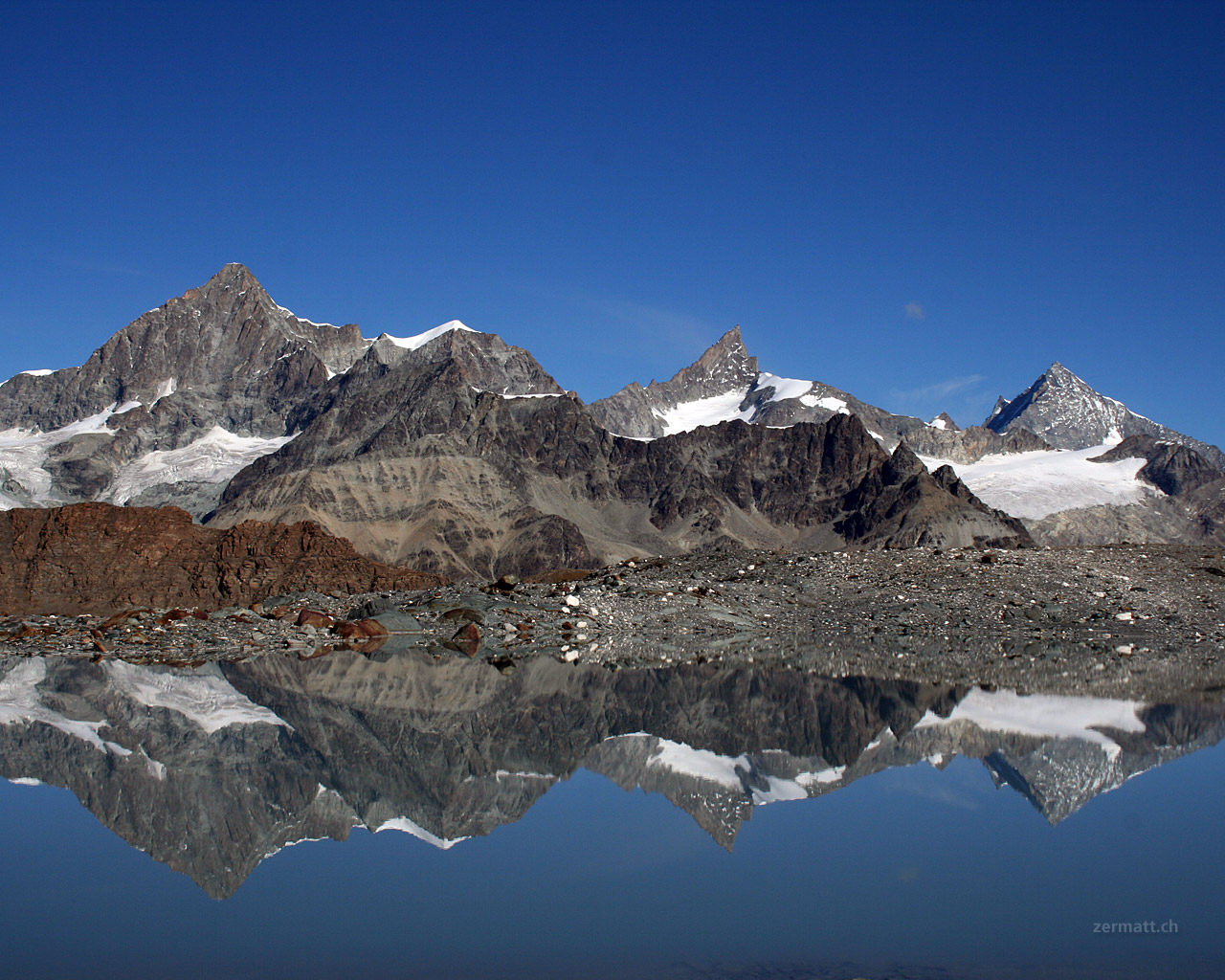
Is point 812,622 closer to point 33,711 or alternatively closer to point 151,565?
point 33,711

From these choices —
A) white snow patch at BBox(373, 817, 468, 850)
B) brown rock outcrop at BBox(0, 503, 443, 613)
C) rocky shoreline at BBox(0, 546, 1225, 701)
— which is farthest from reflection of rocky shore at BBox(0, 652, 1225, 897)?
brown rock outcrop at BBox(0, 503, 443, 613)

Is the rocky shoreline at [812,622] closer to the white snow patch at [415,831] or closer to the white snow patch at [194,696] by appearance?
the white snow patch at [194,696]

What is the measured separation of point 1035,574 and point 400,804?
120 feet

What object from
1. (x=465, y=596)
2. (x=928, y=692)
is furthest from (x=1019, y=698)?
(x=465, y=596)

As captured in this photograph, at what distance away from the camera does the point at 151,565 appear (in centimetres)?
7438

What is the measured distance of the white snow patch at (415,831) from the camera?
44.7ft

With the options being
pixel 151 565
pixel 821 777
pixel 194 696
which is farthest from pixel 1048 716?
pixel 151 565

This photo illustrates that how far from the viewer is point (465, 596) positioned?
47.7 metres

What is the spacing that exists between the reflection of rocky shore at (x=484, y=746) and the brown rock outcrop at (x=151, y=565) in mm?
43999

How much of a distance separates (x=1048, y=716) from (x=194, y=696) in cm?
1947

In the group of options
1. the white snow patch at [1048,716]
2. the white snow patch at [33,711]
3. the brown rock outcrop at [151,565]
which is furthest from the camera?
the brown rock outcrop at [151,565]

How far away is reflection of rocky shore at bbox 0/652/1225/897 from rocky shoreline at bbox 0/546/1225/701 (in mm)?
5011

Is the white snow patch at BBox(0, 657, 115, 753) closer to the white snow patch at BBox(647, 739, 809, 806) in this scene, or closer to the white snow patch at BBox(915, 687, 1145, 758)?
the white snow patch at BBox(647, 739, 809, 806)

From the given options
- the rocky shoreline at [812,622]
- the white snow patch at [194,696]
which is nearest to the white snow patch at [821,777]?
the white snow patch at [194,696]
